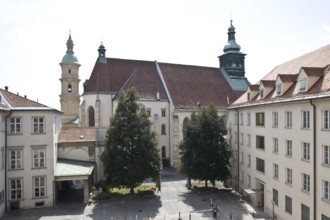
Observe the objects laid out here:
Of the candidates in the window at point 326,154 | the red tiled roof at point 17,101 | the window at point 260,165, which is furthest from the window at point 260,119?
the red tiled roof at point 17,101

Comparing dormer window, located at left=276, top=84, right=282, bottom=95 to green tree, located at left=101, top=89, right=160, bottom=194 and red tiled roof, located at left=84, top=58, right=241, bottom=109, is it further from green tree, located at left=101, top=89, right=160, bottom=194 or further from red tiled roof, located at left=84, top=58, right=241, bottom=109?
red tiled roof, located at left=84, top=58, right=241, bottom=109

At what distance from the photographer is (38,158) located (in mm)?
27875

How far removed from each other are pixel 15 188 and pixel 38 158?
3.39m

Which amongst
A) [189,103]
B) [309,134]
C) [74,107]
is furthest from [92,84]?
[309,134]

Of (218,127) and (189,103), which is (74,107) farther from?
(218,127)

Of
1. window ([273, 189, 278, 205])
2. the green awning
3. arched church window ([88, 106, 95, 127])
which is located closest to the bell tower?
arched church window ([88, 106, 95, 127])

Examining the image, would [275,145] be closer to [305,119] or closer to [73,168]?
[305,119]

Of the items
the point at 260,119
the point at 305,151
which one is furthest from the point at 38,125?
the point at 305,151

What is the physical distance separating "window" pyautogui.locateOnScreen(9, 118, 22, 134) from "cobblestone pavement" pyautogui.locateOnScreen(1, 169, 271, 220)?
7.44 metres

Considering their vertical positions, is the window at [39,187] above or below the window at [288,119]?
below

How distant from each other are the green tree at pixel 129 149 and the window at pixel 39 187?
20.2ft

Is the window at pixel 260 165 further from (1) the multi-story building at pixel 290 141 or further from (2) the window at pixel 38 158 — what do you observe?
Result: (2) the window at pixel 38 158

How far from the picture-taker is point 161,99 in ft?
165

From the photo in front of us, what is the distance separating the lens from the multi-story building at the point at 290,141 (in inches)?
752
